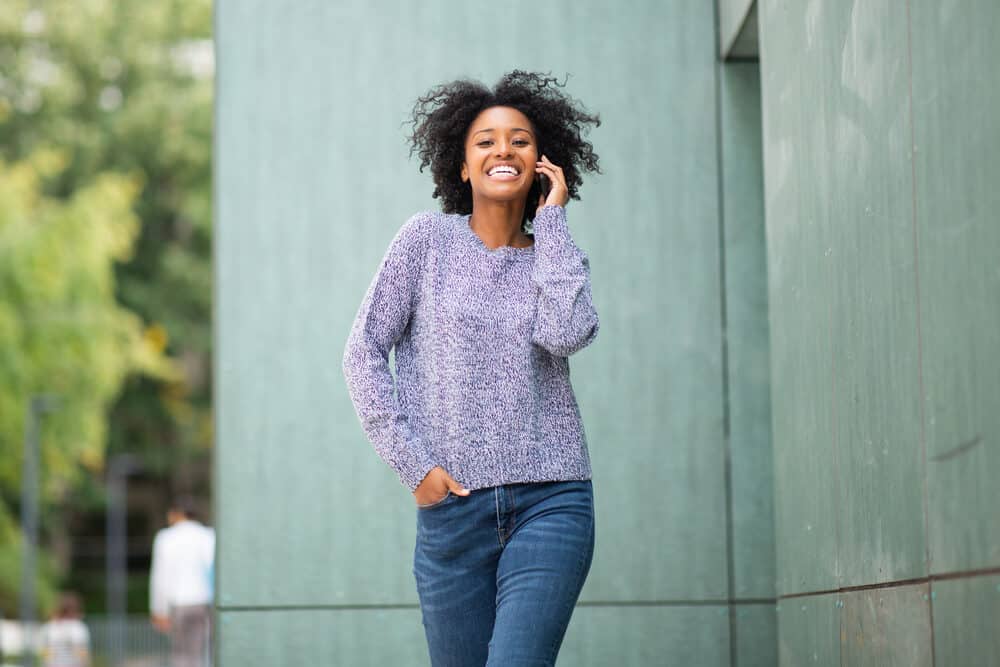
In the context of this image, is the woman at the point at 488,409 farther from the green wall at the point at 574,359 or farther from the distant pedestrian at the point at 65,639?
the distant pedestrian at the point at 65,639

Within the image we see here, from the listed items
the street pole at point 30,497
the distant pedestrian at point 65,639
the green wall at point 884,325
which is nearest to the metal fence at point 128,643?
the street pole at point 30,497

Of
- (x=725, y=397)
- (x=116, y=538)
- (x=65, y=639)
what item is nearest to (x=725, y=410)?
(x=725, y=397)

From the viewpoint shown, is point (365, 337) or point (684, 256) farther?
point (684, 256)

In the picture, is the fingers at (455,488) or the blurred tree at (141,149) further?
the blurred tree at (141,149)

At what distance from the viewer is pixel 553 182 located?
396 cm

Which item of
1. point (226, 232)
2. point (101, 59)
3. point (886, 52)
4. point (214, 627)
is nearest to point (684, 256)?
point (226, 232)

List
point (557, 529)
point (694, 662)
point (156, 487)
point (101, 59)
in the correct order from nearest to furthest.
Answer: point (557, 529) < point (694, 662) < point (101, 59) < point (156, 487)

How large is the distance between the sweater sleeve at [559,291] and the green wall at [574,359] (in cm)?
314

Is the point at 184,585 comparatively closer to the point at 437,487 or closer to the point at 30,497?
the point at 437,487

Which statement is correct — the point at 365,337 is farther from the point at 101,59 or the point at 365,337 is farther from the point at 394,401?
the point at 101,59

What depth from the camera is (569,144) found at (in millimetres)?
4223

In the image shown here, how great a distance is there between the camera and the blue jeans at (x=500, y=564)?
357cm

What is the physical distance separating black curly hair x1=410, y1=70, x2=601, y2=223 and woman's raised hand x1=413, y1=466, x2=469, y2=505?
86 cm

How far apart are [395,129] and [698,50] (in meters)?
1.46
